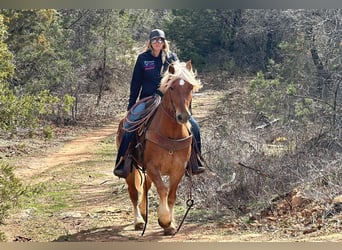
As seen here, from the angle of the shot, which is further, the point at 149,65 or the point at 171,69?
the point at 149,65

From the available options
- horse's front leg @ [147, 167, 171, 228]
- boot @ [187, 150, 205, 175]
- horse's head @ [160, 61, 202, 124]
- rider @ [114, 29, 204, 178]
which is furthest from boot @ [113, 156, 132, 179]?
horse's head @ [160, 61, 202, 124]

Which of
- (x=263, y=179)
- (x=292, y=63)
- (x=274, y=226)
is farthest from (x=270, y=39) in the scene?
(x=274, y=226)

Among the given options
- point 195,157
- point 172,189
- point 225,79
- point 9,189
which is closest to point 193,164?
point 195,157

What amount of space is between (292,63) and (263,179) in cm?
227

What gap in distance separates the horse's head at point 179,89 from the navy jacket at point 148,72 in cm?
29

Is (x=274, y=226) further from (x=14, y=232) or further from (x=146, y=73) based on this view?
(x=14, y=232)

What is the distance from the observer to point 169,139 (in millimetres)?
3822

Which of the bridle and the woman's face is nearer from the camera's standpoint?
the bridle

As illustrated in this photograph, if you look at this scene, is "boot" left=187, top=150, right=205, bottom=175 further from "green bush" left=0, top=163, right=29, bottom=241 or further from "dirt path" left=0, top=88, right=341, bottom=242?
"green bush" left=0, top=163, right=29, bottom=241

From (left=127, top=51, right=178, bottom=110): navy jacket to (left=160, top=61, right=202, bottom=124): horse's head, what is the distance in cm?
29

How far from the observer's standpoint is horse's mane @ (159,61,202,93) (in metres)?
3.65

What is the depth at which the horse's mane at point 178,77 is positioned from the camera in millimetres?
3652

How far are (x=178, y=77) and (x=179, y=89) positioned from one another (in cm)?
8

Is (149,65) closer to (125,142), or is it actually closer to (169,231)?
(125,142)
